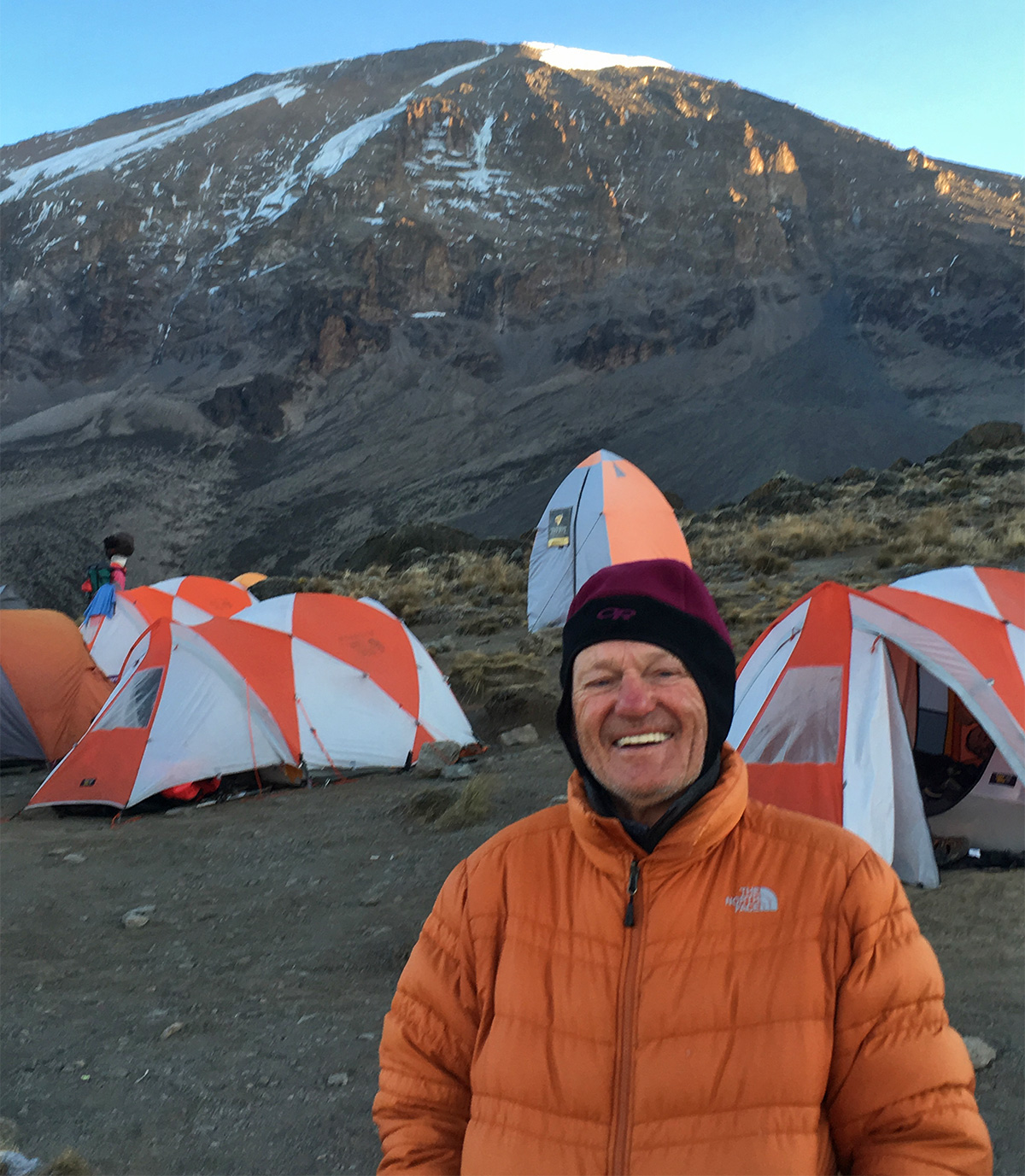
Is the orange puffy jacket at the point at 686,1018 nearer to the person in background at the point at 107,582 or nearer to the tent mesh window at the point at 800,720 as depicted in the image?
the tent mesh window at the point at 800,720

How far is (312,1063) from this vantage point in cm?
333

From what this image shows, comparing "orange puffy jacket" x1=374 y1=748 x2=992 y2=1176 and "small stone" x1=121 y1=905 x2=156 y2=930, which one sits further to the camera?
"small stone" x1=121 y1=905 x2=156 y2=930

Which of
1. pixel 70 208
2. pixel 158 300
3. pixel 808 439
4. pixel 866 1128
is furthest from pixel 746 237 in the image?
pixel 866 1128

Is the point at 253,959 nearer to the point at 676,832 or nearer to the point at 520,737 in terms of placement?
the point at 676,832

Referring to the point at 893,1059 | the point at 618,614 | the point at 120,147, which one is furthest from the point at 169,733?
the point at 120,147

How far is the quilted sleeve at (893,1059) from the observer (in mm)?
1438

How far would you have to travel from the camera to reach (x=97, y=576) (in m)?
10.4

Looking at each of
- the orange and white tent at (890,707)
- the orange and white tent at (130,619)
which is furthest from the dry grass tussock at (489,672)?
the orange and white tent at (890,707)

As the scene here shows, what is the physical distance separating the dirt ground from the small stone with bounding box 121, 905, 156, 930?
0.04 metres

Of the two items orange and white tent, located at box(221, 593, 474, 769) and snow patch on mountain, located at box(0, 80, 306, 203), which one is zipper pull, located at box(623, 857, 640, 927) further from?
snow patch on mountain, located at box(0, 80, 306, 203)

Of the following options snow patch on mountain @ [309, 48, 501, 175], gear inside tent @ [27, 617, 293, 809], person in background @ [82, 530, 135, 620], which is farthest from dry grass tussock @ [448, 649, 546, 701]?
snow patch on mountain @ [309, 48, 501, 175]

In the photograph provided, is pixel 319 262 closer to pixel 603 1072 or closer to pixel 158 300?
pixel 158 300

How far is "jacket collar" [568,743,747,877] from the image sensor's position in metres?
1.62

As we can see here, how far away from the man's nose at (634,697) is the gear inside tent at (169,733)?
18.5 ft
